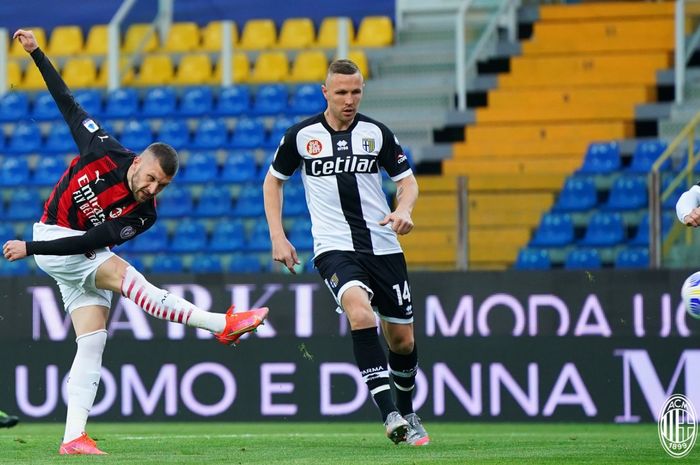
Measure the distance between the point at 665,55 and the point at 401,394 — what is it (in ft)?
34.0

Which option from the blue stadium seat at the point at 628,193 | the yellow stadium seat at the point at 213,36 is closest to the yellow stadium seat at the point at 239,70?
the yellow stadium seat at the point at 213,36

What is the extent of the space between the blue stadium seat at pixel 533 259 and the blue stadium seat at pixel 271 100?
18.2ft

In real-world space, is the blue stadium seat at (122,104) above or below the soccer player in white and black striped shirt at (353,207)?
above

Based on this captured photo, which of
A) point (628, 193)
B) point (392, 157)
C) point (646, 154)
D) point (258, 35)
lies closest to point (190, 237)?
point (646, 154)

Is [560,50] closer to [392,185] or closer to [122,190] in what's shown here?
[392,185]

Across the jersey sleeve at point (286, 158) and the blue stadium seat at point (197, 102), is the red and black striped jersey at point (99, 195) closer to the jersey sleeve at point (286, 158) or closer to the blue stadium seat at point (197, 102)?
the jersey sleeve at point (286, 158)

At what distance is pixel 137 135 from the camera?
61.5 ft

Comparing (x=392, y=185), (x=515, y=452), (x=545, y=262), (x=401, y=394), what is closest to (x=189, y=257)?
(x=392, y=185)

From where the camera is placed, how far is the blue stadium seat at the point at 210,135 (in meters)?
18.6

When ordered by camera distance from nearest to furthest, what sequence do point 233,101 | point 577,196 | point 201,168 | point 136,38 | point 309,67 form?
point 577,196 → point 201,168 → point 233,101 → point 309,67 → point 136,38

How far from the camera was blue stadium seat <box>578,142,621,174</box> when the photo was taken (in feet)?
53.6

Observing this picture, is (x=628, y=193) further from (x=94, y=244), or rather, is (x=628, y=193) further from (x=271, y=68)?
(x=271, y=68)

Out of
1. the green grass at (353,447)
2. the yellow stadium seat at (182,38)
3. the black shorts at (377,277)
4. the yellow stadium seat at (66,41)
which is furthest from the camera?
the yellow stadium seat at (66,41)

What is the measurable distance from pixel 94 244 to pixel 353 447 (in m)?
1.94
